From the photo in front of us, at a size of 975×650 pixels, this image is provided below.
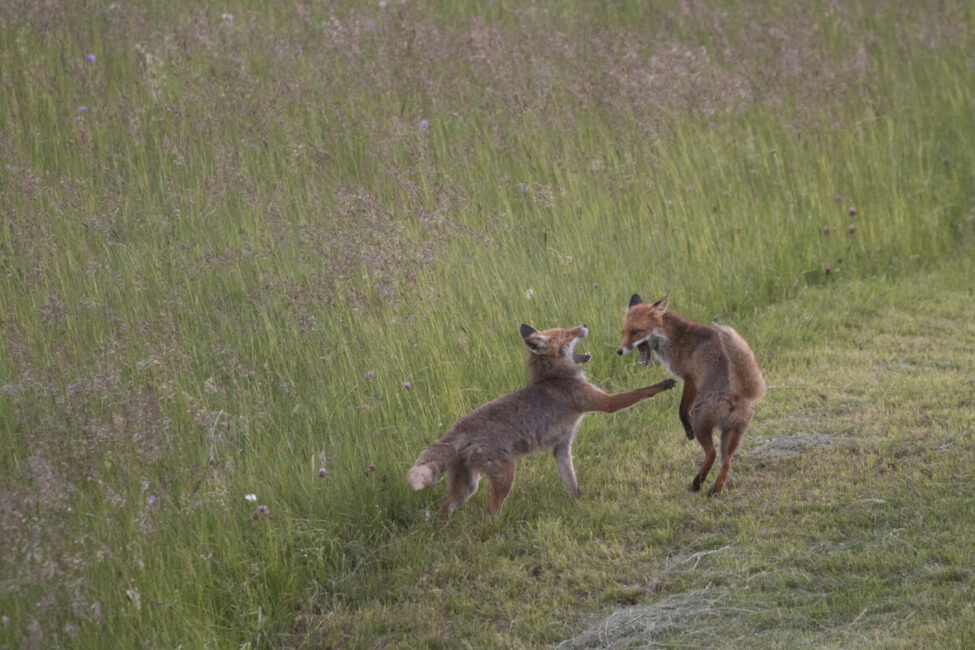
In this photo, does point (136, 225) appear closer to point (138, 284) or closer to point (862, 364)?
point (138, 284)

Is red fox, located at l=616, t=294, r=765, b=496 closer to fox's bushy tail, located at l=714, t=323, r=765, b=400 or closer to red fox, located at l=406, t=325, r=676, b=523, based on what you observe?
fox's bushy tail, located at l=714, t=323, r=765, b=400

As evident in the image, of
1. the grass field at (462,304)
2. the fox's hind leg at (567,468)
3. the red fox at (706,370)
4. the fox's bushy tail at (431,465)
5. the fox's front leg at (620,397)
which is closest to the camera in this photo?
the grass field at (462,304)

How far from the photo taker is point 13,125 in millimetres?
8938

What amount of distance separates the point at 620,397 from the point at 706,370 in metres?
0.46

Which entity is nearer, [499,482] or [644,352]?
[499,482]

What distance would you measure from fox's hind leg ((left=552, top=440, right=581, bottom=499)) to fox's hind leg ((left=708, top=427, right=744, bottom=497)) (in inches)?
28.0

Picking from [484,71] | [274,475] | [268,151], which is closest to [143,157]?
[268,151]

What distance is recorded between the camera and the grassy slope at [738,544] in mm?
4805

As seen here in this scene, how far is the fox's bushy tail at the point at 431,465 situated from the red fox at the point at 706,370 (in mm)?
1182

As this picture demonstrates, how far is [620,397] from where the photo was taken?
5965 millimetres

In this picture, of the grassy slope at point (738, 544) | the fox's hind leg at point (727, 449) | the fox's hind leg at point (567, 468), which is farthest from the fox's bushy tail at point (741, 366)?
the fox's hind leg at point (567, 468)

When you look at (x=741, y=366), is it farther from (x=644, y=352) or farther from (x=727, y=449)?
(x=644, y=352)

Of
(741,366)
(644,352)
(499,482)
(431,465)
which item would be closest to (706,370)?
(741,366)

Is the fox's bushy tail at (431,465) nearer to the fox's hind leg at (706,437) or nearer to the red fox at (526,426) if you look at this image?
the red fox at (526,426)
